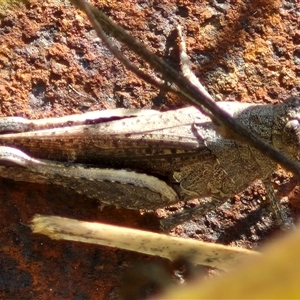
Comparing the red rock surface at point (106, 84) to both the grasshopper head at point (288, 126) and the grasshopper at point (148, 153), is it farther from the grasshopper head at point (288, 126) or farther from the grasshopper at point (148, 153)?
the grasshopper head at point (288, 126)

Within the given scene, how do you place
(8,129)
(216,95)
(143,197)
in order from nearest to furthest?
(8,129)
(143,197)
(216,95)

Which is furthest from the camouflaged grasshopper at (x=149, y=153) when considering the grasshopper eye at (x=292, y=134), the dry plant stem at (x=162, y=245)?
the dry plant stem at (x=162, y=245)

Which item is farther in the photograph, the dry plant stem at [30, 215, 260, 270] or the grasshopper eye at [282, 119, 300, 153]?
the grasshopper eye at [282, 119, 300, 153]

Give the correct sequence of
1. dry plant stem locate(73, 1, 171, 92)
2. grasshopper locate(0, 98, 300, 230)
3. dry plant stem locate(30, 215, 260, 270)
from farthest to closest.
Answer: grasshopper locate(0, 98, 300, 230) → dry plant stem locate(30, 215, 260, 270) → dry plant stem locate(73, 1, 171, 92)

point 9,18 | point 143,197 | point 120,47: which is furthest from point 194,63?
point 9,18

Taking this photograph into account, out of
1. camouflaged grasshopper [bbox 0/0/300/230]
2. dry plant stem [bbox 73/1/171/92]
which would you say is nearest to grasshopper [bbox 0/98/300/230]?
camouflaged grasshopper [bbox 0/0/300/230]

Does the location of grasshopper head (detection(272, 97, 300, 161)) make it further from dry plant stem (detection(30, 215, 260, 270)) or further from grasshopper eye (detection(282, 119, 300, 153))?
→ dry plant stem (detection(30, 215, 260, 270))

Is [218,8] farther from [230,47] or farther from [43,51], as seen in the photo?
[43,51]

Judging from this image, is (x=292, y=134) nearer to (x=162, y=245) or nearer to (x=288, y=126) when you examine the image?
(x=288, y=126)

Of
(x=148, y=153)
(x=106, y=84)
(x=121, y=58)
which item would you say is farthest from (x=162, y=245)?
(x=106, y=84)
